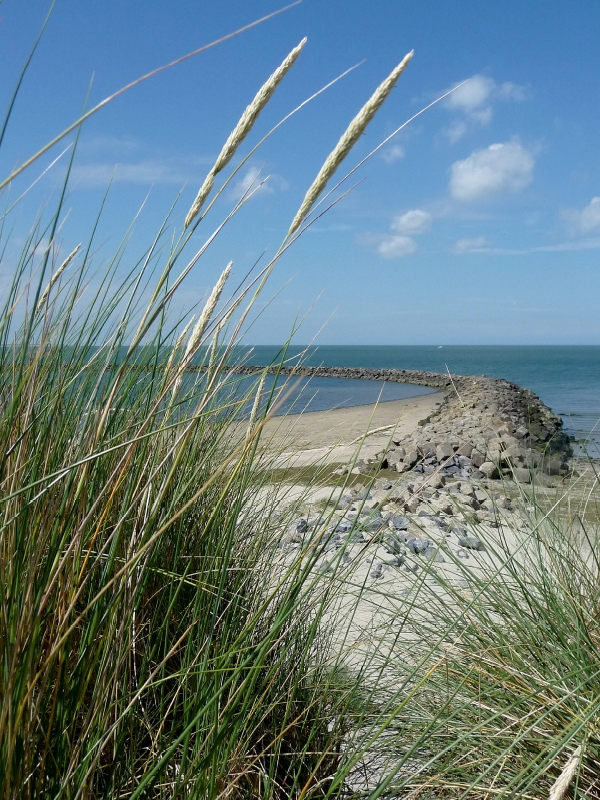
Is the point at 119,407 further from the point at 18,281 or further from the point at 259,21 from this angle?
the point at 259,21

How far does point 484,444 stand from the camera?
218cm

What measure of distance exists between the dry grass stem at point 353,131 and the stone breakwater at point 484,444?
1.65ft

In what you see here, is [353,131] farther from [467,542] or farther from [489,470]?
[489,470]

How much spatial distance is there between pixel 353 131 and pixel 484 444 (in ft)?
5.07

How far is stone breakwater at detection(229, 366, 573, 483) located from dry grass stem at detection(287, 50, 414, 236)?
0.50 m

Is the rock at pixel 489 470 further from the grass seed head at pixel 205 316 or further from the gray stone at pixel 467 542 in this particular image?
the grass seed head at pixel 205 316

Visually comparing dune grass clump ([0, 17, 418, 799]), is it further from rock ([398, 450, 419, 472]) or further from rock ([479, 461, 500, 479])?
rock ([398, 450, 419, 472])

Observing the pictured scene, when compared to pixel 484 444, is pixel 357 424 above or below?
below

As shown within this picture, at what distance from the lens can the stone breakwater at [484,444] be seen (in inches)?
121

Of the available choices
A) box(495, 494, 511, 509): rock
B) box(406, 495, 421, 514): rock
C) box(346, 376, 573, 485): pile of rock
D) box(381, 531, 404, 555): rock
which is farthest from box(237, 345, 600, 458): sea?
box(406, 495, 421, 514): rock

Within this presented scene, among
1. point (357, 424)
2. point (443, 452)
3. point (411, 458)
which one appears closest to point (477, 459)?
point (443, 452)

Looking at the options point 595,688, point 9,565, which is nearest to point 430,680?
point 595,688

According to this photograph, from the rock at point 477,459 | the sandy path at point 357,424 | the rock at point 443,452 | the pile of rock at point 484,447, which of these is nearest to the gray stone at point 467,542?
the pile of rock at point 484,447

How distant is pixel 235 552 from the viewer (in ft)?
6.08
